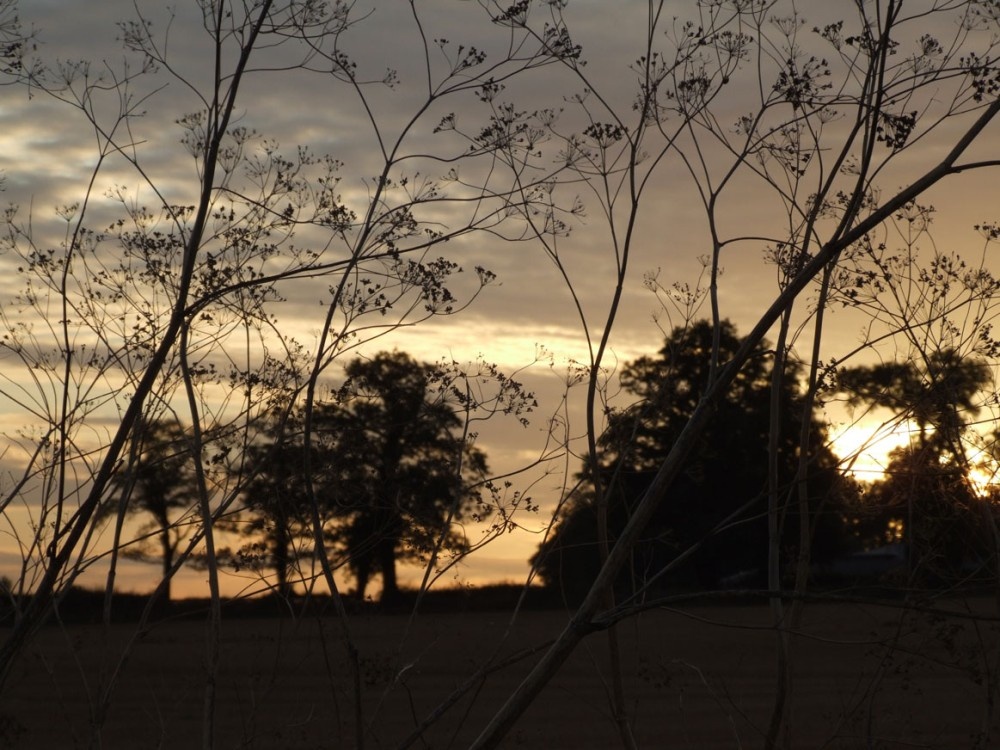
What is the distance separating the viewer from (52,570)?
383 cm

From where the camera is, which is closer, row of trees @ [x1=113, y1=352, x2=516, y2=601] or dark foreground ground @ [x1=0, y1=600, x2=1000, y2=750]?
row of trees @ [x1=113, y1=352, x2=516, y2=601]

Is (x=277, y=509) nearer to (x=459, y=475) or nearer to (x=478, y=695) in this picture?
(x=459, y=475)

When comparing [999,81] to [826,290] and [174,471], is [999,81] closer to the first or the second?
[826,290]

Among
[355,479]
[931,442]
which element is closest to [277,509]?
[355,479]

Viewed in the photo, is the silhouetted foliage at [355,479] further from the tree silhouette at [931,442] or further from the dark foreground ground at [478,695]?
the tree silhouette at [931,442]

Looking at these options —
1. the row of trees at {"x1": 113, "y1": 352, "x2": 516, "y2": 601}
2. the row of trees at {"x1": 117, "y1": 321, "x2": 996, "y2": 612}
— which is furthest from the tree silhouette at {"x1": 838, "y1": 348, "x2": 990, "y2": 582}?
the row of trees at {"x1": 113, "y1": 352, "x2": 516, "y2": 601}

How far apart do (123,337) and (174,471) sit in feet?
9.23

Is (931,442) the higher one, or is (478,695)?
(931,442)

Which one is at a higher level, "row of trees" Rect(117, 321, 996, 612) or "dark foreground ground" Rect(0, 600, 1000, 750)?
"row of trees" Rect(117, 321, 996, 612)

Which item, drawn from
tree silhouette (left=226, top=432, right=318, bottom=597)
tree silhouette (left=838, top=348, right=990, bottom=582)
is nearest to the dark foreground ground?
tree silhouette (left=226, top=432, right=318, bottom=597)

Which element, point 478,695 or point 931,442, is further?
point 478,695

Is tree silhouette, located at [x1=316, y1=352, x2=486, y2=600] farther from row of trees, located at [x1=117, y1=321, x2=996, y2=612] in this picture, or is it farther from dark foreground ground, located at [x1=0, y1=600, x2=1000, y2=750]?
dark foreground ground, located at [x1=0, y1=600, x2=1000, y2=750]

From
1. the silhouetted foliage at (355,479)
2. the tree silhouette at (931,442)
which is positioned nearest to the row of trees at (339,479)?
the silhouetted foliage at (355,479)

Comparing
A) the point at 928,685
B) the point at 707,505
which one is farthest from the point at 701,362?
the point at 928,685
